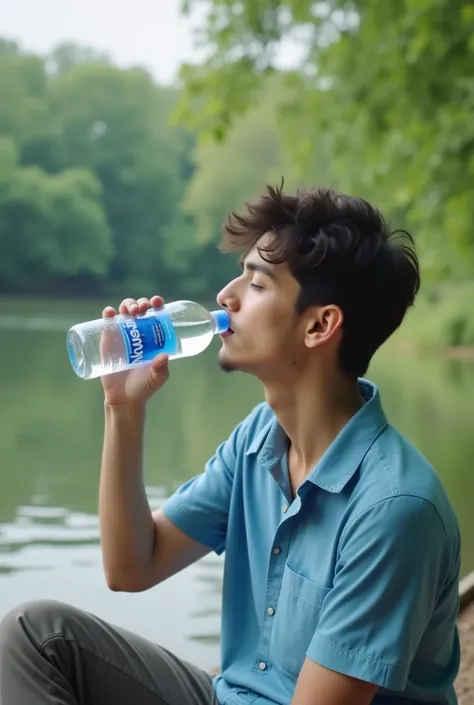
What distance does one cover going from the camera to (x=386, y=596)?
956mm

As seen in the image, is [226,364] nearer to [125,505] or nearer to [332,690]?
[125,505]

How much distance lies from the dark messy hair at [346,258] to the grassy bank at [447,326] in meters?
9.09

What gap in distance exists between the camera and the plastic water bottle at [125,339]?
1213 mm

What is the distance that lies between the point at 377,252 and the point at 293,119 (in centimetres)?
403

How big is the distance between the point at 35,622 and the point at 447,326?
965 cm

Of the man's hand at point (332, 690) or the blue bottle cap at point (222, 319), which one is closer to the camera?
the man's hand at point (332, 690)

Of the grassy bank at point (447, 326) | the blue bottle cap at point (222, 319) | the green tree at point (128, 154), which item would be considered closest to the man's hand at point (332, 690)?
the blue bottle cap at point (222, 319)

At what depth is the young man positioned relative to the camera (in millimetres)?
966

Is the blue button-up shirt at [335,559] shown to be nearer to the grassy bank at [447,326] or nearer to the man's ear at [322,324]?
the man's ear at [322,324]

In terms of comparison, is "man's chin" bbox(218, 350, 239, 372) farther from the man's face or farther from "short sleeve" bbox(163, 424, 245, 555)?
"short sleeve" bbox(163, 424, 245, 555)

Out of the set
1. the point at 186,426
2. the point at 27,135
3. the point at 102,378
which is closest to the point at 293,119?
the point at 186,426

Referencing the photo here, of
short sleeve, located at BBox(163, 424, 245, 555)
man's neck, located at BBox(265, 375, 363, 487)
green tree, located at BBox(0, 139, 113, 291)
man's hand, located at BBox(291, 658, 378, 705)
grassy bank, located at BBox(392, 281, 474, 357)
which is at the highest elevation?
green tree, located at BBox(0, 139, 113, 291)

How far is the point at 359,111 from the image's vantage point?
4.46 m

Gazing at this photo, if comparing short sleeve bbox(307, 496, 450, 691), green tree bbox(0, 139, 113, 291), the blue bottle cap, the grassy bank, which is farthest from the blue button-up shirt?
green tree bbox(0, 139, 113, 291)
